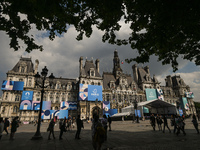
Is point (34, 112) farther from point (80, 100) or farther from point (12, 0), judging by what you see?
point (12, 0)

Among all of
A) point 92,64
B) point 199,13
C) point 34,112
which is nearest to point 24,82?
point 34,112

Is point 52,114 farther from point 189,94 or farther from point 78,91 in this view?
point 189,94

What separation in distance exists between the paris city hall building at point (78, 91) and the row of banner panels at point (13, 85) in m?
0.69

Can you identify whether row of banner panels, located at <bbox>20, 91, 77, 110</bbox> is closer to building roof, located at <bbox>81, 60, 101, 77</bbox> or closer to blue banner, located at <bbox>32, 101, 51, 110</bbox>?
blue banner, located at <bbox>32, 101, 51, 110</bbox>

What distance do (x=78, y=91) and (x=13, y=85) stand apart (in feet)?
68.8

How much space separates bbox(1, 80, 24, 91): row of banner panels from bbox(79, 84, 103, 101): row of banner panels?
62.0 feet

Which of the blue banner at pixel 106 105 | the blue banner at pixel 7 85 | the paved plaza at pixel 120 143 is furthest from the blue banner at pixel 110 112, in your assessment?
the paved plaza at pixel 120 143

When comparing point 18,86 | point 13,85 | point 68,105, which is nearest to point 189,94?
point 68,105

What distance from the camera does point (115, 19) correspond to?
20.7 ft

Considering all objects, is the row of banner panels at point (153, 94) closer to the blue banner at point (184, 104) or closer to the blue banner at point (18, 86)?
the blue banner at point (184, 104)

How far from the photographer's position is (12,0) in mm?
4594

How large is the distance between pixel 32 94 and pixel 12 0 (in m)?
40.0

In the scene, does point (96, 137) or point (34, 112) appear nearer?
point (96, 137)

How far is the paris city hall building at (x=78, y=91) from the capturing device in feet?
124
